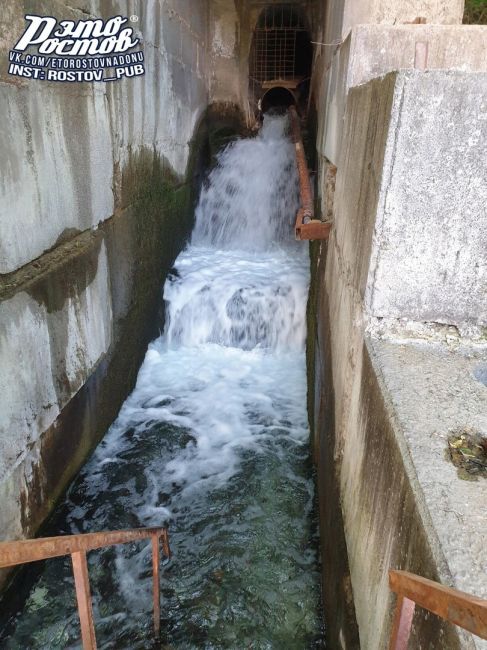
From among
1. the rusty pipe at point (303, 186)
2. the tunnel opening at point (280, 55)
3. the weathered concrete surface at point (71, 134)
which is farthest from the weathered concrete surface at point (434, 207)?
the tunnel opening at point (280, 55)

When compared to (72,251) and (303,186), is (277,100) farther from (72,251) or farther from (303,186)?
(72,251)

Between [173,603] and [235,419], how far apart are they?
2.22 metres

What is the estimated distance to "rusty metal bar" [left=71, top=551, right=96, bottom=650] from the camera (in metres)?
1.81

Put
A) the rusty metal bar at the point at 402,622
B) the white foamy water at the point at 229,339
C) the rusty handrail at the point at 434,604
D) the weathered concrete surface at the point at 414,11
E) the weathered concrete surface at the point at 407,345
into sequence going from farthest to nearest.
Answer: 1. the white foamy water at the point at 229,339
2. the weathered concrete surface at the point at 414,11
3. the weathered concrete surface at the point at 407,345
4. the rusty metal bar at the point at 402,622
5. the rusty handrail at the point at 434,604

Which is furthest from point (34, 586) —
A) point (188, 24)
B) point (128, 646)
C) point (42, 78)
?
point (188, 24)

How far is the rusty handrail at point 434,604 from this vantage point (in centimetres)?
90

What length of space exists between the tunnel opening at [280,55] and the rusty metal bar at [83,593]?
36.3 ft

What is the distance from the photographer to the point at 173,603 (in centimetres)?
339

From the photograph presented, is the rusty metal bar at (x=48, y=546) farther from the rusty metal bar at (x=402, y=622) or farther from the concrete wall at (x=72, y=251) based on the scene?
the concrete wall at (x=72, y=251)

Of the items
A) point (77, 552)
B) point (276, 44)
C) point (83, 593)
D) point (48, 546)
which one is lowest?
point (83, 593)

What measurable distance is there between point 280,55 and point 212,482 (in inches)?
412

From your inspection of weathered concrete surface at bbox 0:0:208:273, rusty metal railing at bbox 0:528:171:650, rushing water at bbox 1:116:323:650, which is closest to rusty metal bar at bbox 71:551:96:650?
rusty metal railing at bbox 0:528:171:650

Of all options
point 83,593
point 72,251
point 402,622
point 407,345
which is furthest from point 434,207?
point 72,251

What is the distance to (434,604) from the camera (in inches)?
42.3
